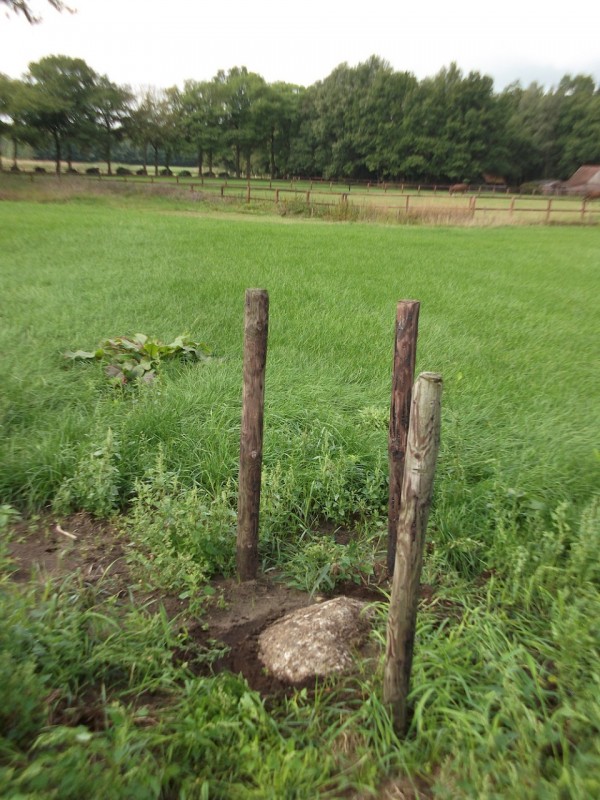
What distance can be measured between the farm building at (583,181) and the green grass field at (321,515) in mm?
51132

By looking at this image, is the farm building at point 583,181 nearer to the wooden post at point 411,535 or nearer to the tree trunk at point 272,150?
the tree trunk at point 272,150

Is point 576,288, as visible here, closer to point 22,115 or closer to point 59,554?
point 59,554

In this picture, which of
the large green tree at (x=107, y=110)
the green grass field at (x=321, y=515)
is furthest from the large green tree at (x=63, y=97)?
the green grass field at (x=321, y=515)

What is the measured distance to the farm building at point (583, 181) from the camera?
50438 mm

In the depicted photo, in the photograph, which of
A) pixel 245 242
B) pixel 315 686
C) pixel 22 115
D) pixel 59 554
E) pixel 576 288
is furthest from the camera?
pixel 22 115

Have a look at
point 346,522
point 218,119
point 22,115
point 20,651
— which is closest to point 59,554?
point 20,651

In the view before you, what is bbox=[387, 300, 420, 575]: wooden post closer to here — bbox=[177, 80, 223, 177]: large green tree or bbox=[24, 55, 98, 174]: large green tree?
bbox=[24, 55, 98, 174]: large green tree

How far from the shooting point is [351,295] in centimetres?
779

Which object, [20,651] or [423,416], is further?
[20,651]

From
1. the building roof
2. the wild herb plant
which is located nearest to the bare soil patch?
the wild herb plant

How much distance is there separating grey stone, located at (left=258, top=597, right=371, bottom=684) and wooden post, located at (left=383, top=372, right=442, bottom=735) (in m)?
0.30

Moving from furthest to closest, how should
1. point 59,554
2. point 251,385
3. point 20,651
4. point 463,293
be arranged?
point 463,293 < point 59,554 < point 251,385 < point 20,651

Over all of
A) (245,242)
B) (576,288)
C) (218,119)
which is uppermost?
(218,119)

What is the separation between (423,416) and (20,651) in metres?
1.52
